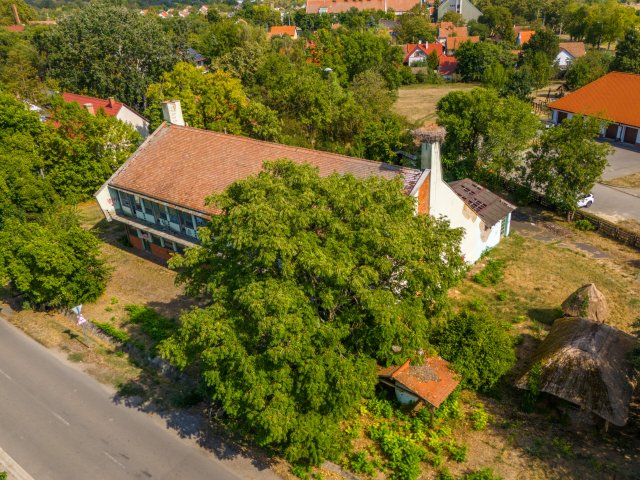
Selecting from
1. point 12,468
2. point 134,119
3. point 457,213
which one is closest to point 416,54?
point 134,119

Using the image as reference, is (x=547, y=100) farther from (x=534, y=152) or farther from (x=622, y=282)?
(x=622, y=282)

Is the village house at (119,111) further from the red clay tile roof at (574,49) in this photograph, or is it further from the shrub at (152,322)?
the red clay tile roof at (574,49)

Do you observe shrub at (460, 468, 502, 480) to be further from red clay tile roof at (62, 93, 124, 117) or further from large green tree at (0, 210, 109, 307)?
red clay tile roof at (62, 93, 124, 117)

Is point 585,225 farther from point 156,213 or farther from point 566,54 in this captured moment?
point 566,54

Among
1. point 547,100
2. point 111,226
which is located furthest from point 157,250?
point 547,100

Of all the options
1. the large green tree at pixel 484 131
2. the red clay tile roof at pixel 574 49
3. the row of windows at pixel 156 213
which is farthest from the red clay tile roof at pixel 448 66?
the row of windows at pixel 156 213

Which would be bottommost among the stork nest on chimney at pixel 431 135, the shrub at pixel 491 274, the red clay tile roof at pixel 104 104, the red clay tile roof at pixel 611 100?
the shrub at pixel 491 274
